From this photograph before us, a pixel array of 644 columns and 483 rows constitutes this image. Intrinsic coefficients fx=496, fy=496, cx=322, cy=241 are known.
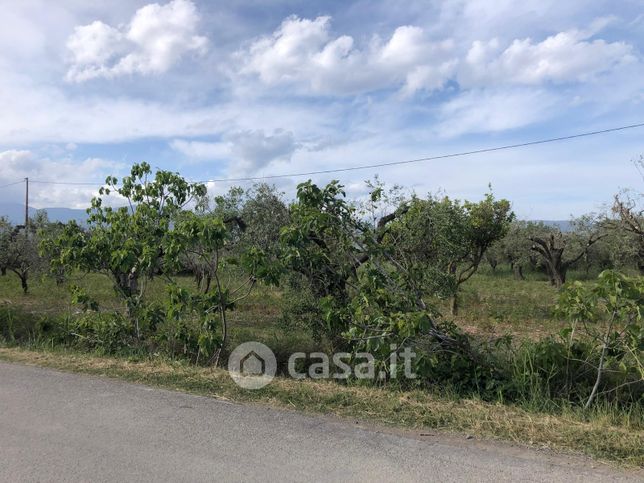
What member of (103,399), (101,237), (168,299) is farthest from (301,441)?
(101,237)

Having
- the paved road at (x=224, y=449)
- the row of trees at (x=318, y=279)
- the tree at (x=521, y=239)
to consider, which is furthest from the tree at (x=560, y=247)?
the paved road at (x=224, y=449)

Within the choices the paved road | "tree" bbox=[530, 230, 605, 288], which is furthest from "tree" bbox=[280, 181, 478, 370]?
"tree" bbox=[530, 230, 605, 288]

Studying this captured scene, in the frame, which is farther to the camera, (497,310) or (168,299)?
(497,310)

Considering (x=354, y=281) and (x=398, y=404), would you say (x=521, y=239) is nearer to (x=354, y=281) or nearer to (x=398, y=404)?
(x=354, y=281)

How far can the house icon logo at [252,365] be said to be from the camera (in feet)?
18.1

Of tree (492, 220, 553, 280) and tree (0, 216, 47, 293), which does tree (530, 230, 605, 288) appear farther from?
tree (0, 216, 47, 293)

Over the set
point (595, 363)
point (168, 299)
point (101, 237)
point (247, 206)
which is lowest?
point (595, 363)

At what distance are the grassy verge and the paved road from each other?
0.77 feet

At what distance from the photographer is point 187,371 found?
5.87 m

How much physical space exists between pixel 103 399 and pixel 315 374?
8.21ft

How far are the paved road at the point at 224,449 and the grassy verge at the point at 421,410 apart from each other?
0.24 m

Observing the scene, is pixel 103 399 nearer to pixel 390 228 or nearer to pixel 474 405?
pixel 474 405

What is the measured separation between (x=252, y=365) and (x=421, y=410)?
2639mm

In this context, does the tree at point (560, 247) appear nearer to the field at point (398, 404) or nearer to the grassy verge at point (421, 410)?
the field at point (398, 404)
